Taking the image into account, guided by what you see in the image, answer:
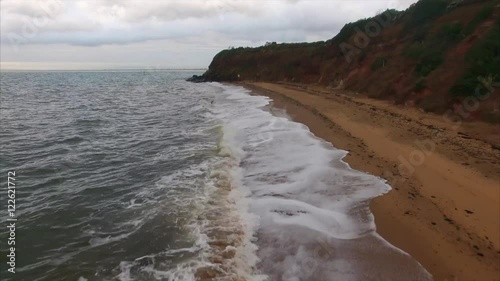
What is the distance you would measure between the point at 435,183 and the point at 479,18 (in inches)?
603

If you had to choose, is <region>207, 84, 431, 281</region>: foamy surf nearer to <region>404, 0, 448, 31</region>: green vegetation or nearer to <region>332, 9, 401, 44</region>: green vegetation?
<region>404, 0, 448, 31</region>: green vegetation

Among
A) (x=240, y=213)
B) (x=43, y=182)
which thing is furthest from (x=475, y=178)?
(x=43, y=182)

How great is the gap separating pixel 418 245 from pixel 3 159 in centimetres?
1271

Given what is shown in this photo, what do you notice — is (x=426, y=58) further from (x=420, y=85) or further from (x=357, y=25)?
(x=357, y=25)

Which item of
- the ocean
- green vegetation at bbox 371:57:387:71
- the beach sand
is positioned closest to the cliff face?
green vegetation at bbox 371:57:387:71

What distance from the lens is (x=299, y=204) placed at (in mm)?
7473

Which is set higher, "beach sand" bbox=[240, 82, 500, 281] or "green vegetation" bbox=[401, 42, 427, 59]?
"green vegetation" bbox=[401, 42, 427, 59]

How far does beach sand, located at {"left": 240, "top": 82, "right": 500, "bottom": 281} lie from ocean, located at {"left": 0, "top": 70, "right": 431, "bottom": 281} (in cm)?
40

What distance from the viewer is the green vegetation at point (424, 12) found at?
80.3 feet

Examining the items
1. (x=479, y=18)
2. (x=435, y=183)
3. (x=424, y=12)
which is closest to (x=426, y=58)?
(x=479, y=18)

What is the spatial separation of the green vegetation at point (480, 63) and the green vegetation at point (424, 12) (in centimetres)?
919

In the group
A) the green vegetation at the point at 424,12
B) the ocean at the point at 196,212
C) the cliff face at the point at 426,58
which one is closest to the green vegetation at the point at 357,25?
the cliff face at the point at 426,58

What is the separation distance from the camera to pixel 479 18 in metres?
18.5

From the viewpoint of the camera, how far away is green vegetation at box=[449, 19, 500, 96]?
47.1 ft
